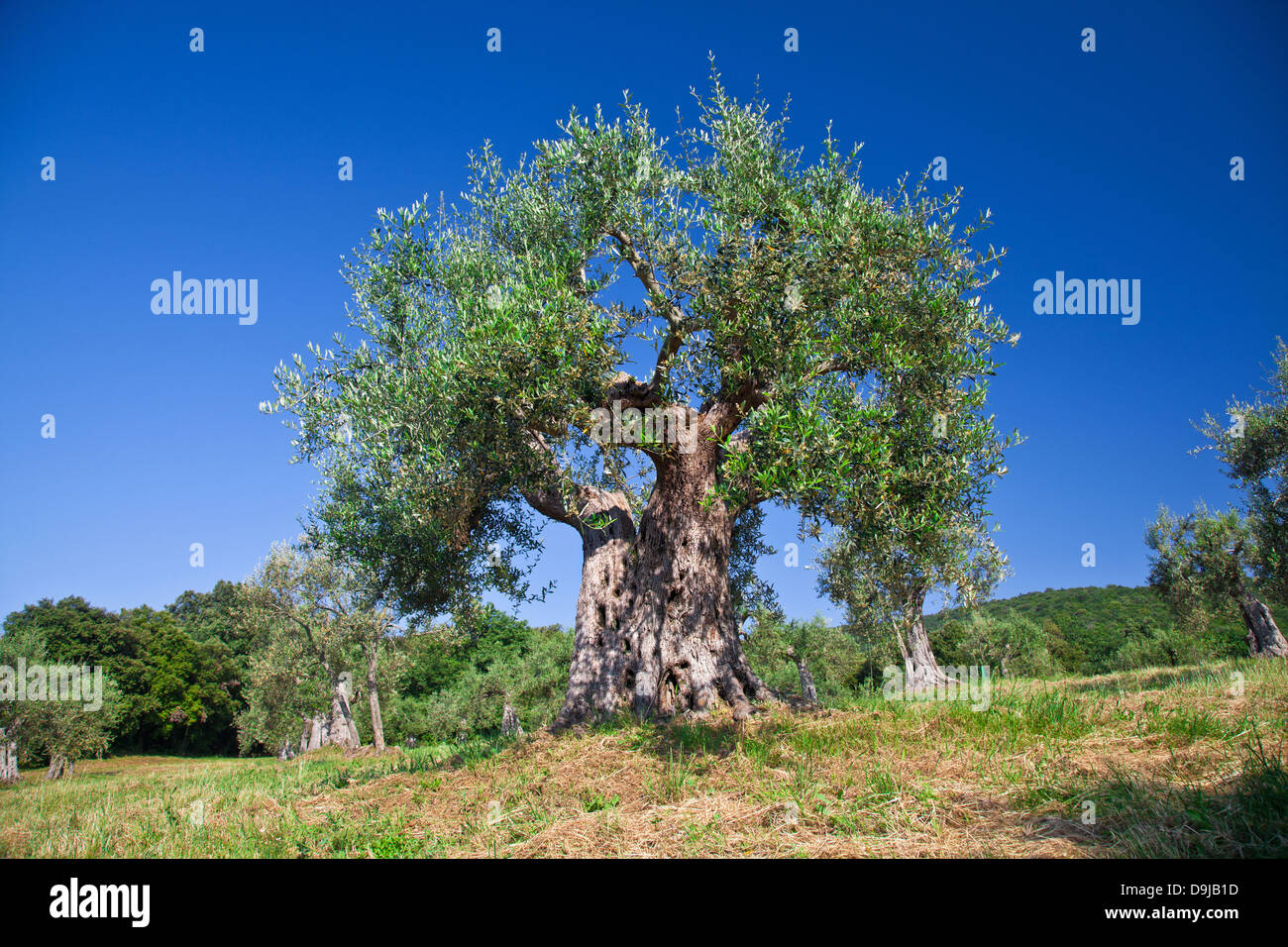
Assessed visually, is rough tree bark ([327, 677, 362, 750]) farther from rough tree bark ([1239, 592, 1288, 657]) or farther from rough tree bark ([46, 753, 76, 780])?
rough tree bark ([1239, 592, 1288, 657])

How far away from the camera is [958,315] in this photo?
13.4 m

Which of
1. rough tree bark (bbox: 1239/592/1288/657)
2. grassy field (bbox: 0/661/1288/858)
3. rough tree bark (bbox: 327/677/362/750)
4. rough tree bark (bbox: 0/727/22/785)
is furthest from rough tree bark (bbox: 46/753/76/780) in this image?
rough tree bark (bbox: 1239/592/1288/657)

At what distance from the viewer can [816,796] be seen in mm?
8367

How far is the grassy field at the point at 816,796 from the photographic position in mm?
6543

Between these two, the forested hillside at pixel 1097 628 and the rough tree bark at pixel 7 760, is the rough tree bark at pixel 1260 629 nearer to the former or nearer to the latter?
the forested hillside at pixel 1097 628

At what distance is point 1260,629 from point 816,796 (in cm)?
4029

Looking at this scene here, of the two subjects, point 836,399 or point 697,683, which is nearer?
point 836,399

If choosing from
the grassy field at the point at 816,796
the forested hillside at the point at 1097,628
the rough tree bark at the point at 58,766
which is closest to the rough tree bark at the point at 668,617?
the grassy field at the point at 816,796

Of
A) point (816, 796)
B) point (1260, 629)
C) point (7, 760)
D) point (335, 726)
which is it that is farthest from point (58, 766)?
point (1260, 629)
